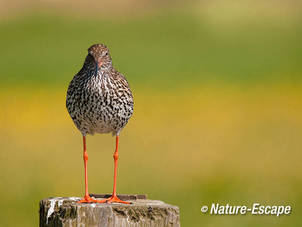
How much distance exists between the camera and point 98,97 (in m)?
7.94

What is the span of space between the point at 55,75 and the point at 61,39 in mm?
5859

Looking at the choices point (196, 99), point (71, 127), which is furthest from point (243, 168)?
point (196, 99)

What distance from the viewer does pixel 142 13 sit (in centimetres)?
3634

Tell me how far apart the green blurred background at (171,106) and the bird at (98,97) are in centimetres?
386

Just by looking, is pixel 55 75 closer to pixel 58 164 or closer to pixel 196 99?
pixel 196 99

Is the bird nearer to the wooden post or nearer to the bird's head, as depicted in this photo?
the bird's head

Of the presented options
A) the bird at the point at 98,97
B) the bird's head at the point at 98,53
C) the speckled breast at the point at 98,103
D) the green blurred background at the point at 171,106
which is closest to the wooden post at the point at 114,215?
the bird at the point at 98,97

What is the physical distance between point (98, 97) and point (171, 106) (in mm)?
12487

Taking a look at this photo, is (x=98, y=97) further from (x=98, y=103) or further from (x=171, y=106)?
(x=171, y=106)

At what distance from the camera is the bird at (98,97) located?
7.90 metres

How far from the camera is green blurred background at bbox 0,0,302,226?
13586 mm

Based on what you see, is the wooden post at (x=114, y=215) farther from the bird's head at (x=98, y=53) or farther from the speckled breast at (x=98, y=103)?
the bird's head at (x=98, y=53)

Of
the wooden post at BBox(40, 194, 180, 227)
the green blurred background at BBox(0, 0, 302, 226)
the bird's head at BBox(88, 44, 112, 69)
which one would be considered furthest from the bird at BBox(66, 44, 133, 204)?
the green blurred background at BBox(0, 0, 302, 226)

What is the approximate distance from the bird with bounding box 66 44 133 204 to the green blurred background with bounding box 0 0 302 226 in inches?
152
